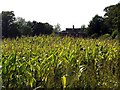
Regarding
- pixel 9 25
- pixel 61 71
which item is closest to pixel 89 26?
pixel 9 25

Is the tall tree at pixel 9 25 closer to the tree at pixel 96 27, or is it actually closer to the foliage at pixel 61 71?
the tree at pixel 96 27

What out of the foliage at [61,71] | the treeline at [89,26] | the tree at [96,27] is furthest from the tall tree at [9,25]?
the foliage at [61,71]

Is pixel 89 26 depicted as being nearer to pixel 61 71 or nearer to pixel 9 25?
pixel 9 25

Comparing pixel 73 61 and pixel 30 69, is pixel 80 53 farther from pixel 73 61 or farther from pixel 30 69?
pixel 30 69

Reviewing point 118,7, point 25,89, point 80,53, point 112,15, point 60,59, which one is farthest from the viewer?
point 112,15

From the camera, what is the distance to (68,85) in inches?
183

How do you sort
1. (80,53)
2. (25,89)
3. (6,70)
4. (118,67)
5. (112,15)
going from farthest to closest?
(112,15), (80,53), (118,67), (25,89), (6,70)

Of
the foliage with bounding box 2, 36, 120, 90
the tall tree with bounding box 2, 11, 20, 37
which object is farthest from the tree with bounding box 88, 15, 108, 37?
the foliage with bounding box 2, 36, 120, 90

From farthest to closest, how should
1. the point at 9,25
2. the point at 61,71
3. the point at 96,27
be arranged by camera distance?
the point at 96,27 < the point at 9,25 < the point at 61,71

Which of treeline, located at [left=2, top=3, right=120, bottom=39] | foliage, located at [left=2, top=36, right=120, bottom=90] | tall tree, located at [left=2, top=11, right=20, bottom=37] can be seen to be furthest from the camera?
treeline, located at [left=2, top=3, right=120, bottom=39]

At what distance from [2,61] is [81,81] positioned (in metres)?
1.42

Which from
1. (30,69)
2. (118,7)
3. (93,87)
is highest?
(118,7)

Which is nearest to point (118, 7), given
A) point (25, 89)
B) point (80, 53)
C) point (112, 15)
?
point (112, 15)

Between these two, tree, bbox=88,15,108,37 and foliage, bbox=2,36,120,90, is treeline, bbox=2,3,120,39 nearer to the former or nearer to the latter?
tree, bbox=88,15,108,37
